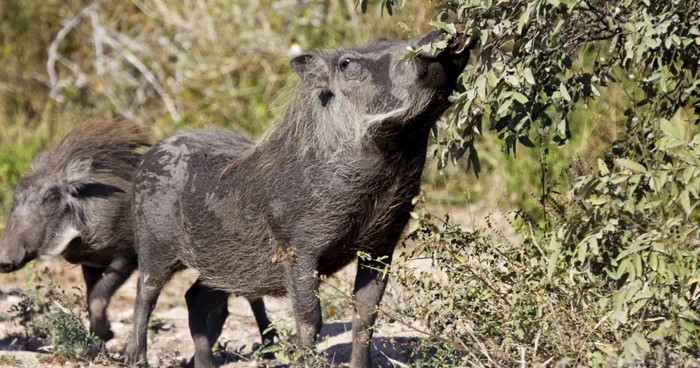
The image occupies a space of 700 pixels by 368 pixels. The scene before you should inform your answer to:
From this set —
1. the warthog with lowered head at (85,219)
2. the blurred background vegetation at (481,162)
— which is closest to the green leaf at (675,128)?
the blurred background vegetation at (481,162)

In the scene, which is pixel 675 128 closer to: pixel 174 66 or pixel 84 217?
pixel 84 217

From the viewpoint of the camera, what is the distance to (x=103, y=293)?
208 inches

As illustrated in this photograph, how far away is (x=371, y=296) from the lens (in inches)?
167

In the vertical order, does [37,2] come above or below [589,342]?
above

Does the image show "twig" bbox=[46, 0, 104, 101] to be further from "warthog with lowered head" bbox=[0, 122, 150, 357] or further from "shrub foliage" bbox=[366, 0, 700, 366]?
"shrub foliage" bbox=[366, 0, 700, 366]

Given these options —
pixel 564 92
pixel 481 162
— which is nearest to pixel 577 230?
pixel 564 92

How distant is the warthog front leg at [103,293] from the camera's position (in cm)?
521

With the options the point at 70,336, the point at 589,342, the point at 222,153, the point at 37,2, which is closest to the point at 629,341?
the point at 589,342

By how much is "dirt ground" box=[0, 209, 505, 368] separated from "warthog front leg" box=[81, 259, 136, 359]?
5.4 inches

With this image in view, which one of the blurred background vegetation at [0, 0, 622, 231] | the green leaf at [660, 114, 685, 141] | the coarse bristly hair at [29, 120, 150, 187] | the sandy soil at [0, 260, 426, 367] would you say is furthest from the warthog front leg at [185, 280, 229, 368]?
the blurred background vegetation at [0, 0, 622, 231]

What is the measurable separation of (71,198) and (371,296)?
2.02 metres

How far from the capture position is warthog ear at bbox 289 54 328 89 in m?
4.21

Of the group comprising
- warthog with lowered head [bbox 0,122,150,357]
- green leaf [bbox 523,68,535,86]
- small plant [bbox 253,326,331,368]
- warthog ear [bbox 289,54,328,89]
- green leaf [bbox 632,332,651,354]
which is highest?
warthog ear [bbox 289,54,328,89]

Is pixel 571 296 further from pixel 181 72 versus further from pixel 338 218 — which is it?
pixel 181 72
